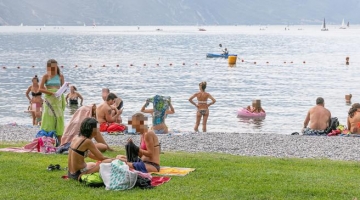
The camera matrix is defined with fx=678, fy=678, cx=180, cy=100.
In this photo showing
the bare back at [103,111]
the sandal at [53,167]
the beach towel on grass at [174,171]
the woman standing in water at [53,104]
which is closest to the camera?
the beach towel on grass at [174,171]

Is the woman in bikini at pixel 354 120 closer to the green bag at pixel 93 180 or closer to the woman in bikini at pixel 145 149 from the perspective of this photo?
the woman in bikini at pixel 145 149

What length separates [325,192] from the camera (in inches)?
399

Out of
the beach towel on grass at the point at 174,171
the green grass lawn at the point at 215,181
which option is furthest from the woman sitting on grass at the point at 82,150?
the beach towel on grass at the point at 174,171

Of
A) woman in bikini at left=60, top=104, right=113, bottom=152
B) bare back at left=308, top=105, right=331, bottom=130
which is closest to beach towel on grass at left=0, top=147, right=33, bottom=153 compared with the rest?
woman in bikini at left=60, top=104, right=113, bottom=152

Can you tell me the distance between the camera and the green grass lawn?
998 centimetres

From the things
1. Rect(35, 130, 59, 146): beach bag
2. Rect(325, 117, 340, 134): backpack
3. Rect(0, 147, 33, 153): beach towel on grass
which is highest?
Rect(35, 130, 59, 146): beach bag

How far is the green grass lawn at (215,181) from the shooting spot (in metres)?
9.98

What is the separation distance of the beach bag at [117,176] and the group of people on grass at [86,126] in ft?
1.39

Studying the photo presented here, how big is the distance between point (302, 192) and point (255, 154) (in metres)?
5.26

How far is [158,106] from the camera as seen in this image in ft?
62.0

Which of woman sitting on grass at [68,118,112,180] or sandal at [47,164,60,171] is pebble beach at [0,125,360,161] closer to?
sandal at [47,164,60,171]

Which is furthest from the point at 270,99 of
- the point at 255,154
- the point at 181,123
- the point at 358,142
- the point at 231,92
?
the point at 255,154

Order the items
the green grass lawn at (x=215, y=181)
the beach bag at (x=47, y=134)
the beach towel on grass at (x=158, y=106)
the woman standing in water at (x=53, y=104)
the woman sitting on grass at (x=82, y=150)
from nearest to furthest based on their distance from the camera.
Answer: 1. the green grass lawn at (x=215, y=181)
2. the woman sitting on grass at (x=82, y=150)
3. the beach bag at (x=47, y=134)
4. the woman standing in water at (x=53, y=104)
5. the beach towel on grass at (x=158, y=106)

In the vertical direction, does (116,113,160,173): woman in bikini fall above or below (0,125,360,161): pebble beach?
above
